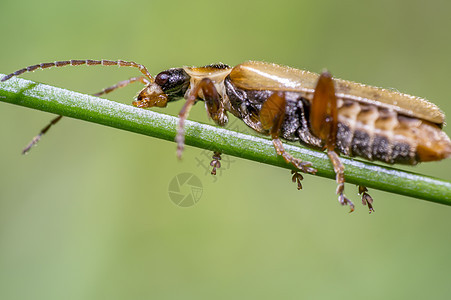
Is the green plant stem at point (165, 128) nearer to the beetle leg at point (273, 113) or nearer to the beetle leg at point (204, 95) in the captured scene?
the beetle leg at point (204, 95)

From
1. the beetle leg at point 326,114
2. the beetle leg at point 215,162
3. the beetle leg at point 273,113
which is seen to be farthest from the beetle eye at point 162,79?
the beetle leg at point 326,114

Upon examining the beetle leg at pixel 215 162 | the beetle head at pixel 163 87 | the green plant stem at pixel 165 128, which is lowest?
the beetle leg at pixel 215 162

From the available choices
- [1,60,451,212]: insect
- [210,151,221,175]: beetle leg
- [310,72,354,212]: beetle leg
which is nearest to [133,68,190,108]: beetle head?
[1,60,451,212]: insect

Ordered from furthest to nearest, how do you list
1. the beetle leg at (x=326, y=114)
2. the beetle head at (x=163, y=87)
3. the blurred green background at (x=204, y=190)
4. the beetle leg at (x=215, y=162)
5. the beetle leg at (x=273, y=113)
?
the blurred green background at (x=204, y=190)
the beetle head at (x=163, y=87)
the beetle leg at (x=215, y=162)
the beetle leg at (x=273, y=113)
the beetle leg at (x=326, y=114)

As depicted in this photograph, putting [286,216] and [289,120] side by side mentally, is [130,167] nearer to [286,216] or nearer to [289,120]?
[286,216]

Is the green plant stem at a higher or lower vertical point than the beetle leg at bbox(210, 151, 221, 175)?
higher

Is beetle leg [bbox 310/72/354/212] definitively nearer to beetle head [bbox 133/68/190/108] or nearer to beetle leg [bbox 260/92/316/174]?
beetle leg [bbox 260/92/316/174]
